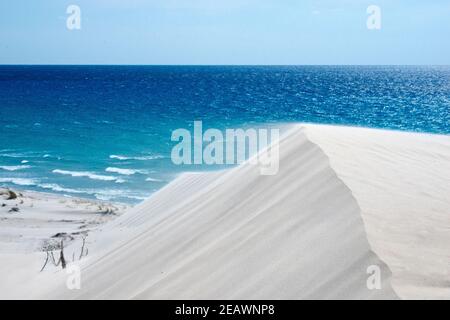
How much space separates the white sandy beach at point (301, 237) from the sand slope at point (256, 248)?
0.01m

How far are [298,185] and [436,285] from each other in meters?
1.85

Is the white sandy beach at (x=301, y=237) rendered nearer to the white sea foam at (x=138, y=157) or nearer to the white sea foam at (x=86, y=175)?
the white sea foam at (x=86, y=175)

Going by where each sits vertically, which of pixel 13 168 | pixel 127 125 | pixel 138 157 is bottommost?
pixel 13 168

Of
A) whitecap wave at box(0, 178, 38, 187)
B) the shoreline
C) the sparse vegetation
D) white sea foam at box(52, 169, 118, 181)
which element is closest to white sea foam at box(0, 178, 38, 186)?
whitecap wave at box(0, 178, 38, 187)

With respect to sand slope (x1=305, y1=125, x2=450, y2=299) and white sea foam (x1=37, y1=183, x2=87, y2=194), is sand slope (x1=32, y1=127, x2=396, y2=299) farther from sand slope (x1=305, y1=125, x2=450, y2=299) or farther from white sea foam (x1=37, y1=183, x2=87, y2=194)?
white sea foam (x1=37, y1=183, x2=87, y2=194)

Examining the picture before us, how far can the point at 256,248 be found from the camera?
11.1 ft

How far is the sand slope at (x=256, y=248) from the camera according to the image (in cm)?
276

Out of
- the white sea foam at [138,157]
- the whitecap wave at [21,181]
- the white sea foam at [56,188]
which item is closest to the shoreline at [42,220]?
the white sea foam at [56,188]

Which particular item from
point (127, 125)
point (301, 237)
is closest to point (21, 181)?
point (127, 125)

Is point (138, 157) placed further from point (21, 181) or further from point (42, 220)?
point (42, 220)

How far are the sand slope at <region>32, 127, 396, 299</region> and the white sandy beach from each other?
0.03ft

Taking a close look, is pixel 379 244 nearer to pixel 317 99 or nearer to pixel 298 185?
pixel 298 185

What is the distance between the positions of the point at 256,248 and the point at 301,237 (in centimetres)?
34

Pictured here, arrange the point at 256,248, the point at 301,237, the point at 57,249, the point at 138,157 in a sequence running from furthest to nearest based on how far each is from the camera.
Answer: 1. the point at 138,157
2. the point at 57,249
3. the point at 256,248
4. the point at 301,237
